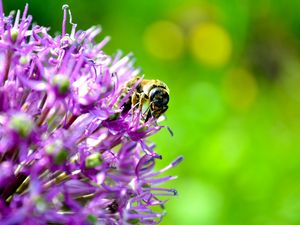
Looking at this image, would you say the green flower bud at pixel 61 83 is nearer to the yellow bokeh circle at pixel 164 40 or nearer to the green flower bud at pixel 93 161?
the green flower bud at pixel 93 161

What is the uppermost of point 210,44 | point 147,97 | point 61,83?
point 210,44

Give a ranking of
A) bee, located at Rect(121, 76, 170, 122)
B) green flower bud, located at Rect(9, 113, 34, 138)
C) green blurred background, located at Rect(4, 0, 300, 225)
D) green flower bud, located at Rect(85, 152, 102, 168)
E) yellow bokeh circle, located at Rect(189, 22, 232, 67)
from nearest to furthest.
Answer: green flower bud, located at Rect(9, 113, 34, 138) < green flower bud, located at Rect(85, 152, 102, 168) < bee, located at Rect(121, 76, 170, 122) < green blurred background, located at Rect(4, 0, 300, 225) < yellow bokeh circle, located at Rect(189, 22, 232, 67)

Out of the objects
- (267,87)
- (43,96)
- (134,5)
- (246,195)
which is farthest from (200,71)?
(43,96)

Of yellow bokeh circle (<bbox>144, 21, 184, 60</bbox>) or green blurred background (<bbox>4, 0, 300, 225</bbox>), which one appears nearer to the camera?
green blurred background (<bbox>4, 0, 300, 225</bbox>)

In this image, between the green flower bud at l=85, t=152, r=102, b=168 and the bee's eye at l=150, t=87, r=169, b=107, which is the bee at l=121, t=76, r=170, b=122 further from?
the green flower bud at l=85, t=152, r=102, b=168

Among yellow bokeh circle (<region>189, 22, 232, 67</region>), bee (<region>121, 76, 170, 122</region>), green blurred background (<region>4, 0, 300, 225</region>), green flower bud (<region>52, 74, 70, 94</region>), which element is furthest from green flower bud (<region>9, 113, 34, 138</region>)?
yellow bokeh circle (<region>189, 22, 232, 67</region>)

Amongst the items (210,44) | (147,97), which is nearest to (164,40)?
(210,44)

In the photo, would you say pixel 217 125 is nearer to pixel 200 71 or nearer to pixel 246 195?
pixel 246 195

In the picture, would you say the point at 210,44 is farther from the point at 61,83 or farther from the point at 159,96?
the point at 61,83
